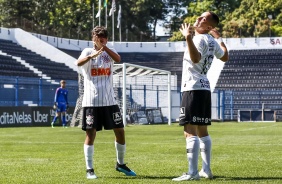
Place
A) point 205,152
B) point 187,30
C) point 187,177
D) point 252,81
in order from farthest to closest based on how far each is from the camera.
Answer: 1. point 252,81
2. point 205,152
3. point 187,177
4. point 187,30

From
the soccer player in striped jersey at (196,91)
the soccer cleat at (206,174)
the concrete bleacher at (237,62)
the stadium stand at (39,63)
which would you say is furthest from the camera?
the concrete bleacher at (237,62)

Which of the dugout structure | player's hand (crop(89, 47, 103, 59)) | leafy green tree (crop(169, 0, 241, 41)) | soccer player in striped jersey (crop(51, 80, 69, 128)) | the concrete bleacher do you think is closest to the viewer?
player's hand (crop(89, 47, 103, 59))

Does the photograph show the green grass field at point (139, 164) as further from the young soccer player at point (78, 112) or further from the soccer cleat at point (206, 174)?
the young soccer player at point (78, 112)

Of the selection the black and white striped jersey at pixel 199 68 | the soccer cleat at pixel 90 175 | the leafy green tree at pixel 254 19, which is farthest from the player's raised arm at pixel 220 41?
the leafy green tree at pixel 254 19

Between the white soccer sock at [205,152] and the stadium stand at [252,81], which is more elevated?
the stadium stand at [252,81]

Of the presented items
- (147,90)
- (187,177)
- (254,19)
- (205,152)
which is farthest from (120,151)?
(254,19)

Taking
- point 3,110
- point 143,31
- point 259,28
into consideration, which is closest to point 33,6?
point 143,31

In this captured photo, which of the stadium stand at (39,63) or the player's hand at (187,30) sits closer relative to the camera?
the player's hand at (187,30)

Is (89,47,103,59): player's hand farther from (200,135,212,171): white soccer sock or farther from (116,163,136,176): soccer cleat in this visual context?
(200,135,212,171): white soccer sock

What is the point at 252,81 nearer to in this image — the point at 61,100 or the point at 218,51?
the point at 61,100

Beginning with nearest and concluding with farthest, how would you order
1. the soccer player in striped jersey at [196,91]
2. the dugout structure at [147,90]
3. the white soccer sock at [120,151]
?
the soccer player in striped jersey at [196,91], the white soccer sock at [120,151], the dugout structure at [147,90]

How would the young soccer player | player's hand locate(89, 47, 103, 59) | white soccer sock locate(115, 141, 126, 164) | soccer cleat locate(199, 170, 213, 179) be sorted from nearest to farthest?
1. soccer cleat locate(199, 170, 213, 179)
2. player's hand locate(89, 47, 103, 59)
3. white soccer sock locate(115, 141, 126, 164)
4. the young soccer player

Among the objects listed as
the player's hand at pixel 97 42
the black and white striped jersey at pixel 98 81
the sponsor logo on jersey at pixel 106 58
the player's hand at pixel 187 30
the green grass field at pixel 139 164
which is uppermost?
the player's hand at pixel 187 30

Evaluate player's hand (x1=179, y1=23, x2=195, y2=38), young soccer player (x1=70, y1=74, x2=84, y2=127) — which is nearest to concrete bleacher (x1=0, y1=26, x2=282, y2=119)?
young soccer player (x1=70, y1=74, x2=84, y2=127)
